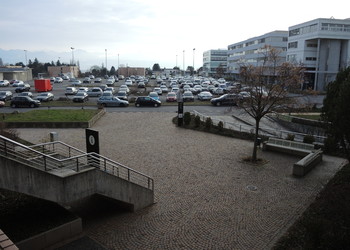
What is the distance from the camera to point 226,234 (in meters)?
9.76

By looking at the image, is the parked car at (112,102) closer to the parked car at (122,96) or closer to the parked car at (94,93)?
the parked car at (122,96)

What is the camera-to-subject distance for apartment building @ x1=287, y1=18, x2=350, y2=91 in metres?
63.1

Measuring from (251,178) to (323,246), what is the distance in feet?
22.2

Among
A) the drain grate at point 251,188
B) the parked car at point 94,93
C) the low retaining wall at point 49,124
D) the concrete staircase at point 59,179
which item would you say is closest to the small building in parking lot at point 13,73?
the parked car at point 94,93

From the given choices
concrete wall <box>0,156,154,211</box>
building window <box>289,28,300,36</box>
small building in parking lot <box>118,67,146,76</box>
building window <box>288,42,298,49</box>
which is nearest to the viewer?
concrete wall <box>0,156,154,211</box>

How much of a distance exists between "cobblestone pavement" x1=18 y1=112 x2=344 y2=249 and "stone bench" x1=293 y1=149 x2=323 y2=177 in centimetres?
32

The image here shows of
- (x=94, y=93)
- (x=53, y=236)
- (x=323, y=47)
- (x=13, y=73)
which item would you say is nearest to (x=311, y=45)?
(x=323, y=47)

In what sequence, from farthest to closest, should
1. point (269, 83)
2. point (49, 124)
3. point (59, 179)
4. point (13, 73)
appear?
point (13, 73), point (49, 124), point (269, 83), point (59, 179)

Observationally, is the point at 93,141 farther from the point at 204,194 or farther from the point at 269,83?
the point at 269,83

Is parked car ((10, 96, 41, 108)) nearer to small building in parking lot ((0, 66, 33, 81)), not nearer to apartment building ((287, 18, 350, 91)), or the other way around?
apartment building ((287, 18, 350, 91))

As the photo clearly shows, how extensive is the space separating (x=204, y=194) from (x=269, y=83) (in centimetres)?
836

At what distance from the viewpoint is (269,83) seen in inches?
696

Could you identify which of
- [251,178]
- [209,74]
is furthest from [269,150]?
[209,74]

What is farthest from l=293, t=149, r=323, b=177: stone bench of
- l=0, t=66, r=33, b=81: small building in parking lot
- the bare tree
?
l=0, t=66, r=33, b=81: small building in parking lot
